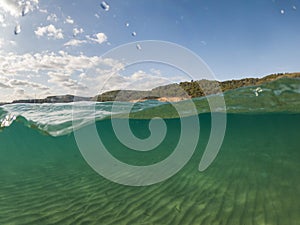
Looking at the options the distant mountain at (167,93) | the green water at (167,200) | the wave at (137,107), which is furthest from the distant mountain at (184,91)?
the green water at (167,200)

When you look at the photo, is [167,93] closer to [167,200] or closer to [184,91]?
[184,91]

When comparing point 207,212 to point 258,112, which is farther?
point 258,112

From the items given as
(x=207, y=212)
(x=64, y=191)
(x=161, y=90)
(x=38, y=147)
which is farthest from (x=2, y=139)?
(x=207, y=212)

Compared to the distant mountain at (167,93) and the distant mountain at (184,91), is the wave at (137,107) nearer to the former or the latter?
the distant mountain at (167,93)

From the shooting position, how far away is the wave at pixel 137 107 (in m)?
15.5

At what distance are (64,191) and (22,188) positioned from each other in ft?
7.53

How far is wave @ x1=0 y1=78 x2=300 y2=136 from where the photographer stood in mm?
15453

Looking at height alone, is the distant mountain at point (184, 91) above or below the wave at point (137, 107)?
above

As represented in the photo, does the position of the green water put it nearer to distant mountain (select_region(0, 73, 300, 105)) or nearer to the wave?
the wave

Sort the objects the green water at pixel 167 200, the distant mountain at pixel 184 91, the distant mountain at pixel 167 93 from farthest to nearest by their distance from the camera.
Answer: the distant mountain at pixel 184 91 → the distant mountain at pixel 167 93 → the green water at pixel 167 200

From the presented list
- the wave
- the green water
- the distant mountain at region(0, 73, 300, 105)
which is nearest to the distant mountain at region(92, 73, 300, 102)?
the distant mountain at region(0, 73, 300, 105)

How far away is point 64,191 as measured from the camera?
8.19m

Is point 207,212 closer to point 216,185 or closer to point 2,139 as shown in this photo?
point 216,185

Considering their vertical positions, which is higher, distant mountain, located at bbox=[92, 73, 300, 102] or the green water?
distant mountain, located at bbox=[92, 73, 300, 102]
